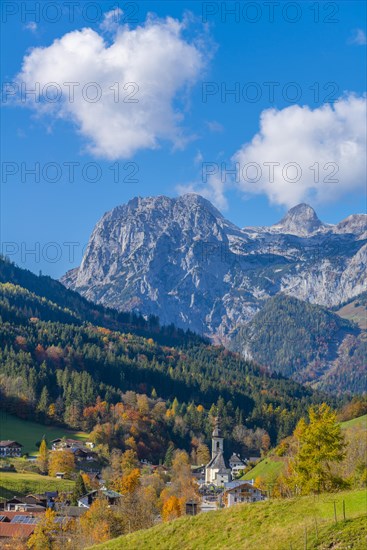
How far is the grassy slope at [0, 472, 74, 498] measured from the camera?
12138 centimetres

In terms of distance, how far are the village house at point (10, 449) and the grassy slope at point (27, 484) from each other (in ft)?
67.0

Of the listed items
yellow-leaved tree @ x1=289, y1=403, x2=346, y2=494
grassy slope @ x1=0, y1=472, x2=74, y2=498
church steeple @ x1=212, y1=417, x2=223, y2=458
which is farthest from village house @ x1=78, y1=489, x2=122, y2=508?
church steeple @ x1=212, y1=417, x2=223, y2=458

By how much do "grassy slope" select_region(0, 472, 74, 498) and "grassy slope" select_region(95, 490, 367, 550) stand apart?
235ft

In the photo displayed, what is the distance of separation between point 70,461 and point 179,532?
99.8 meters

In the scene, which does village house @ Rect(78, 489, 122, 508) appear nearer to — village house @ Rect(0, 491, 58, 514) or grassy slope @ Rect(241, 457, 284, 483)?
village house @ Rect(0, 491, 58, 514)

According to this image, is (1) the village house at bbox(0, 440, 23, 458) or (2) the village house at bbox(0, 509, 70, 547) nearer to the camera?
(2) the village house at bbox(0, 509, 70, 547)

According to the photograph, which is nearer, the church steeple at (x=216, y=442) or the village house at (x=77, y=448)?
the village house at (x=77, y=448)

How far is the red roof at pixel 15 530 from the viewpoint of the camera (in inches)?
3487

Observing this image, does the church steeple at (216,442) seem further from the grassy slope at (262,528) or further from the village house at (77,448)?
the grassy slope at (262,528)

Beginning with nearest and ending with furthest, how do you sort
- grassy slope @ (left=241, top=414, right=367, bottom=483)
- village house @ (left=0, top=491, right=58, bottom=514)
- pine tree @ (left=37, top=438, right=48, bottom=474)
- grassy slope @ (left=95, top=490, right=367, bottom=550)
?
grassy slope @ (left=95, top=490, right=367, bottom=550)
village house @ (left=0, top=491, right=58, bottom=514)
grassy slope @ (left=241, top=414, right=367, bottom=483)
pine tree @ (left=37, top=438, right=48, bottom=474)

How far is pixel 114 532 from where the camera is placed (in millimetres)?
85188

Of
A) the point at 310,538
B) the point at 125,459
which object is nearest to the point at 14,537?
the point at 310,538

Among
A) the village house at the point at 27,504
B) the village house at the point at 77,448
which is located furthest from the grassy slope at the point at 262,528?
the village house at the point at 77,448

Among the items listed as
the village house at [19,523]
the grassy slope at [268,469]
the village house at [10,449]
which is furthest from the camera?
the village house at [10,449]
